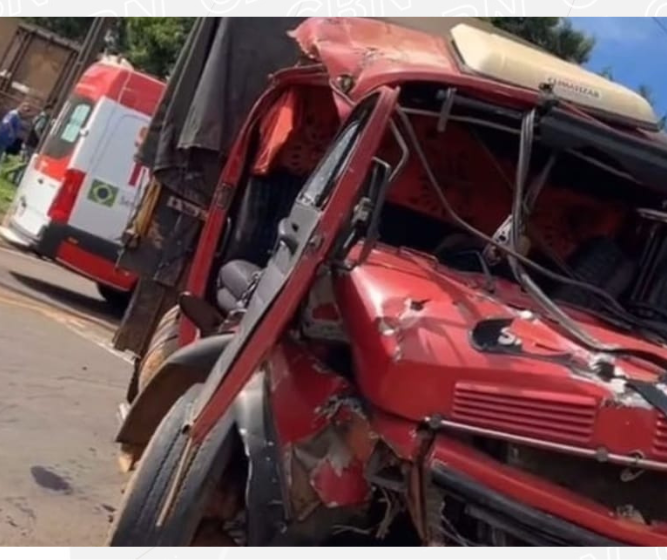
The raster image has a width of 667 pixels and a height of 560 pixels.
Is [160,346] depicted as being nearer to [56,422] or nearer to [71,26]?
[56,422]

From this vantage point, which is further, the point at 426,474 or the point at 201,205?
the point at 201,205

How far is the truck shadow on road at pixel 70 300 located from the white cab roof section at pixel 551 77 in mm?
6975

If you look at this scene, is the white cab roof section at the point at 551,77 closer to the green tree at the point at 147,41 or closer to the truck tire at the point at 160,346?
the truck tire at the point at 160,346

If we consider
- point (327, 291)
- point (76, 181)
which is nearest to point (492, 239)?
point (327, 291)

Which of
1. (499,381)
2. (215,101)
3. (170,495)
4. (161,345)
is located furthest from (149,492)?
(215,101)

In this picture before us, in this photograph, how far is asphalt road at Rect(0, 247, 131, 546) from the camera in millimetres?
5566

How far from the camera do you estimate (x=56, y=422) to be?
7.04 metres

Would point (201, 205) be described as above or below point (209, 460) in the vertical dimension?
above

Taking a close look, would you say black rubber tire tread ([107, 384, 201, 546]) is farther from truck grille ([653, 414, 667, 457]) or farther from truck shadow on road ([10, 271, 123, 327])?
truck shadow on road ([10, 271, 123, 327])

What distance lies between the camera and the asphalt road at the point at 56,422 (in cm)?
557

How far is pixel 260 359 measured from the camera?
12.3 feet

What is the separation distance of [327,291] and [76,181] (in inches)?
319

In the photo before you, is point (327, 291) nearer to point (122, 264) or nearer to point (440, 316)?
point (440, 316)

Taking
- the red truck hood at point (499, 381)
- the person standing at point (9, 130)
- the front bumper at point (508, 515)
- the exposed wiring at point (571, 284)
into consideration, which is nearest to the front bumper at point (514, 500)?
the front bumper at point (508, 515)
